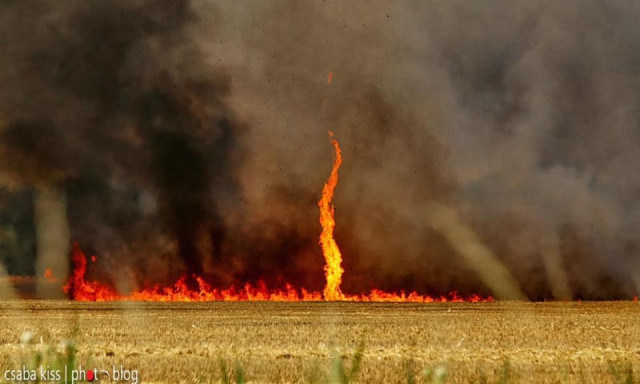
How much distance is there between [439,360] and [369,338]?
365 inches

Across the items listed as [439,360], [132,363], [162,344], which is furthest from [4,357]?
[439,360]

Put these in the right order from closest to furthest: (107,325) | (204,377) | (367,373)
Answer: (204,377), (367,373), (107,325)

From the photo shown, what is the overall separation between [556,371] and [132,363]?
40.2 ft

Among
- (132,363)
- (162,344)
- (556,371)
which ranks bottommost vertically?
(556,371)

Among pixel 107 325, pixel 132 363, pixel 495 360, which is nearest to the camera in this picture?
pixel 132 363

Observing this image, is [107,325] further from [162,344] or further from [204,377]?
[204,377]

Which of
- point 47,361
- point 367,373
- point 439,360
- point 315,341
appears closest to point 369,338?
point 315,341

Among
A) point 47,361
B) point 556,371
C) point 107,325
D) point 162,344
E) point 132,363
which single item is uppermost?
point 107,325

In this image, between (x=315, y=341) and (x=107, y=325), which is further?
(x=107, y=325)

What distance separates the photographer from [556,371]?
2056 cm

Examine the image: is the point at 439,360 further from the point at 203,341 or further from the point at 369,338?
the point at 203,341

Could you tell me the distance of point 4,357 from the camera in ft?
72.6

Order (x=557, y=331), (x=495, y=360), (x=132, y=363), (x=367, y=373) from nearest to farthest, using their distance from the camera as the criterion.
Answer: (x=367, y=373), (x=132, y=363), (x=495, y=360), (x=557, y=331)

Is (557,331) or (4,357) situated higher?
(557,331)
